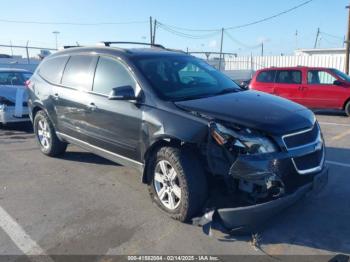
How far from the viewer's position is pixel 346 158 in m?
6.17

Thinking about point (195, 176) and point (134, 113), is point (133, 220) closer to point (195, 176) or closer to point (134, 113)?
point (195, 176)

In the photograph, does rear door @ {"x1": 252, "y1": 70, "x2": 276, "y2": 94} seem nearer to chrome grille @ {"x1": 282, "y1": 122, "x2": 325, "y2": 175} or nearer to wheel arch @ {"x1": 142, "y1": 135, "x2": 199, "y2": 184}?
chrome grille @ {"x1": 282, "y1": 122, "x2": 325, "y2": 175}

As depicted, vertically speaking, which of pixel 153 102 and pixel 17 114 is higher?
pixel 153 102

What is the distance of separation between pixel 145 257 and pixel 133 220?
76 centimetres

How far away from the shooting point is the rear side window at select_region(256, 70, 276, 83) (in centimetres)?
1256

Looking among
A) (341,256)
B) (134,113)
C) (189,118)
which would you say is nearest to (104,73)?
(134,113)

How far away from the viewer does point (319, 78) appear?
11.9 metres

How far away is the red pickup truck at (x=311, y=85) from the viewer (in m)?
11.4

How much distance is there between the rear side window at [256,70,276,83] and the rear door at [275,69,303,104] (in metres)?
0.17

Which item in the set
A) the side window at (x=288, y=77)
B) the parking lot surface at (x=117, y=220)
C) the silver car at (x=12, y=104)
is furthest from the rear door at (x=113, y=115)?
the side window at (x=288, y=77)

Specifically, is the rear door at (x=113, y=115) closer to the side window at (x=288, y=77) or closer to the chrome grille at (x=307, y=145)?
the chrome grille at (x=307, y=145)

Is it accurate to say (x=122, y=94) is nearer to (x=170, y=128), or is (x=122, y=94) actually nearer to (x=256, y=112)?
(x=170, y=128)

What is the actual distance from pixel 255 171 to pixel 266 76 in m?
9.91

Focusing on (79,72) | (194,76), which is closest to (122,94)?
(194,76)
